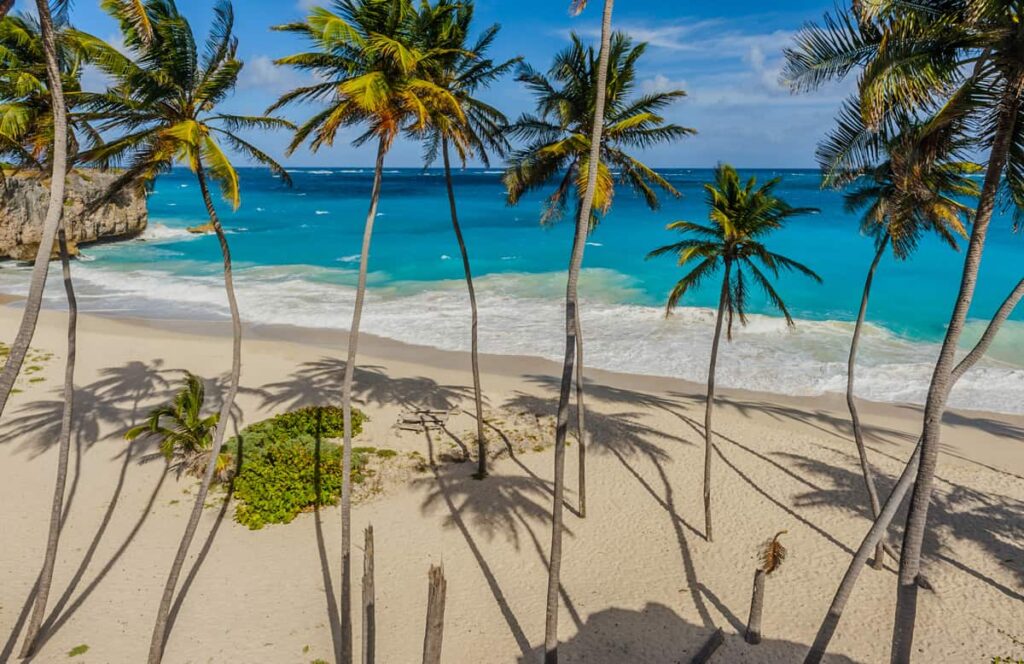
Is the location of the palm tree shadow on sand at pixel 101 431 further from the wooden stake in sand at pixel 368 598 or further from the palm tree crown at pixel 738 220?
the palm tree crown at pixel 738 220

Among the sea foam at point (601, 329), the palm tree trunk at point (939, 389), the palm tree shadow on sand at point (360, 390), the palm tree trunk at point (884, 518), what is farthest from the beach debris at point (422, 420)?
the palm tree trunk at point (939, 389)

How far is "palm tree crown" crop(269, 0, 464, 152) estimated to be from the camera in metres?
10.7

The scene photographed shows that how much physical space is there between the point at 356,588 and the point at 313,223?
75.0 meters

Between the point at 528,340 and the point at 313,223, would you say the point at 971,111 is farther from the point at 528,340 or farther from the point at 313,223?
the point at 313,223

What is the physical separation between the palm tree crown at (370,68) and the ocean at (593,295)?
13.2m

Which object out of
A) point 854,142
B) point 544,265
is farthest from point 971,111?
point 544,265

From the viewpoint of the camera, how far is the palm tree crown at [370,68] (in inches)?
423

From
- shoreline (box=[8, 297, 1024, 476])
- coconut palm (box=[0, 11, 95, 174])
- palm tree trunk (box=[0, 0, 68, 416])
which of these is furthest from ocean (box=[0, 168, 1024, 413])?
coconut palm (box=[0, 11, 95, 174])

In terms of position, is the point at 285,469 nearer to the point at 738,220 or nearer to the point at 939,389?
the point at 738,220

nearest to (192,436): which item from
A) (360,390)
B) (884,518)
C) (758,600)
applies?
(360,390)

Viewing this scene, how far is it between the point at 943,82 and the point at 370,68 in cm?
897

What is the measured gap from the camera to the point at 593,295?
43094 mm

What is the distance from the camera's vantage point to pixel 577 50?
523 inches

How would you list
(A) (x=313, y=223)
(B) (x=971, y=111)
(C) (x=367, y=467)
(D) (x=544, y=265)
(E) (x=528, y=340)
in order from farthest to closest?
(A) (x=313, y=223) → (D) (x=544, y=265) → (E) (x=528, y=340) → (C) (x=367, y=467) → (B) (x=971, y=111)
